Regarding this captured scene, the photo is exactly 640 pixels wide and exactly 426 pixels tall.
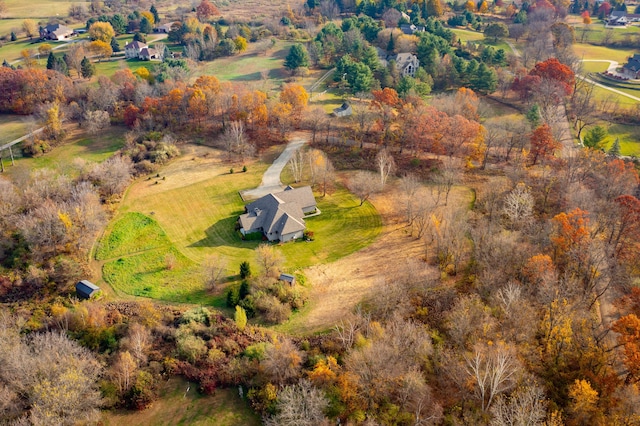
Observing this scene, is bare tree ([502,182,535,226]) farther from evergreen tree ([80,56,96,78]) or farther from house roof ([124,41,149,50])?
house roof ([124,41,149,50])

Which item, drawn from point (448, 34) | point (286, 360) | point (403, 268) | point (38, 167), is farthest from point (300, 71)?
point (286, 360)

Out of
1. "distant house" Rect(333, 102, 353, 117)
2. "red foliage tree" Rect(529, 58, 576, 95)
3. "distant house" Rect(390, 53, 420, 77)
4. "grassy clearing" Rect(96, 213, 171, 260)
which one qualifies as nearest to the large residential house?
"red foliage tree" Rect(529, 58, 576, 95)

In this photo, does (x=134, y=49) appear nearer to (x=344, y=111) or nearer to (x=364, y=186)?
(x=344, y=111)

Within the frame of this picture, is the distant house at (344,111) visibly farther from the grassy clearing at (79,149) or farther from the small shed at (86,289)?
the small shed at (86,289)

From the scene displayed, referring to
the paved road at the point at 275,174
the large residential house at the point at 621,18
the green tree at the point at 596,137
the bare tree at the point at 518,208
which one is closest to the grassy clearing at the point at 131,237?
the paved road at the point at 275,174

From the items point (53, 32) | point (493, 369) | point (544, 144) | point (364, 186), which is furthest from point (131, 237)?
point (53, 32)

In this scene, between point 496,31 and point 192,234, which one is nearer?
point 192,234
